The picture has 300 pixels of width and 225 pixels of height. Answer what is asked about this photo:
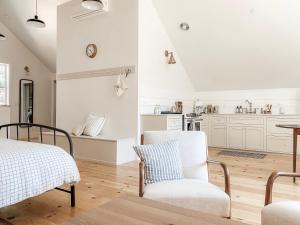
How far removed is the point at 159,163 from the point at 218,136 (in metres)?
4.24

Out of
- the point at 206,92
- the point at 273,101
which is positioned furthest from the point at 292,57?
the point at 206,92

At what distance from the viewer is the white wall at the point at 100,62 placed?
188 inches

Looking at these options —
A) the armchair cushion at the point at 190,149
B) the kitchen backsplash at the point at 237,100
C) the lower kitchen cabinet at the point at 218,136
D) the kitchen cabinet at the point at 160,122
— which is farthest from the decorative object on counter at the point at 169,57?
the armchair cushion at the point at 190,149

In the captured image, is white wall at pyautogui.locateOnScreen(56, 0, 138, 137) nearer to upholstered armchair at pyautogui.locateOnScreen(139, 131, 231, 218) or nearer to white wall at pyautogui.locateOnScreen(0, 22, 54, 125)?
white wall at pyautogui.locateOnScreen(0, 22, 54, 125)

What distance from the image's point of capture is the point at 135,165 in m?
4.23

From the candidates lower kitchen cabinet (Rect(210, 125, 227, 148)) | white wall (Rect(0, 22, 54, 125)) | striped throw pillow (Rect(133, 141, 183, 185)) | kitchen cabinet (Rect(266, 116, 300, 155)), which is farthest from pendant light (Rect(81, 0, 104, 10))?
white wall (Rect(0, 22, 54, 125))

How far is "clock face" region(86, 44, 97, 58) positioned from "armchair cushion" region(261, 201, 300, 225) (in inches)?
185

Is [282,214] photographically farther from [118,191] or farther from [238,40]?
[238,40]

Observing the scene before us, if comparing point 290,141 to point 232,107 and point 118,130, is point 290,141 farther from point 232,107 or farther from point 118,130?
point 118,130

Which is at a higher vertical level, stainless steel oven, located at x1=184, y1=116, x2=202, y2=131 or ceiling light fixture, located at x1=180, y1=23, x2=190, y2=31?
ceiling light fixture, located at x1=180, y1=23, x2=190, y2=31

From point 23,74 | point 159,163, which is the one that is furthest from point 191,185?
point 23,74

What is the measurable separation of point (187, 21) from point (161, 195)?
422 centimetres

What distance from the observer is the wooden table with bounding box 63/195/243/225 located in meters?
1.21

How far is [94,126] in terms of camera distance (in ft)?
15.9
